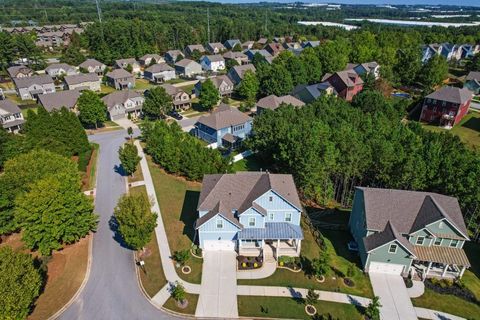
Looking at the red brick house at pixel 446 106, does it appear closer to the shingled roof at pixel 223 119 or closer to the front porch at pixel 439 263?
the shingled roof at pixel 223 119

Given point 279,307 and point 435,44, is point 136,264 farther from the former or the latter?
point 435,44

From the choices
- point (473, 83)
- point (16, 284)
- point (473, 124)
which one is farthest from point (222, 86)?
point (473, 83)

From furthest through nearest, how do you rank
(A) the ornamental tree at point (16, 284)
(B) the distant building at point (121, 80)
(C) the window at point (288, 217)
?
1. (B) the distant building at point (121, 80)
2. (C) the window at point (288, 217)
3. (A) the ornamental tree at point (16, 284)

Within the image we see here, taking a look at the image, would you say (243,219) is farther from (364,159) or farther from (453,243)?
(453,243)

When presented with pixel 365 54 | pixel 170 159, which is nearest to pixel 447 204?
pixel 170 159

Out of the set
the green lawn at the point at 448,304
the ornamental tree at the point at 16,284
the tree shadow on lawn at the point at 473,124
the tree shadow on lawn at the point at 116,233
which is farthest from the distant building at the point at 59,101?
the tree shadow on lawn at the point at 473,124
